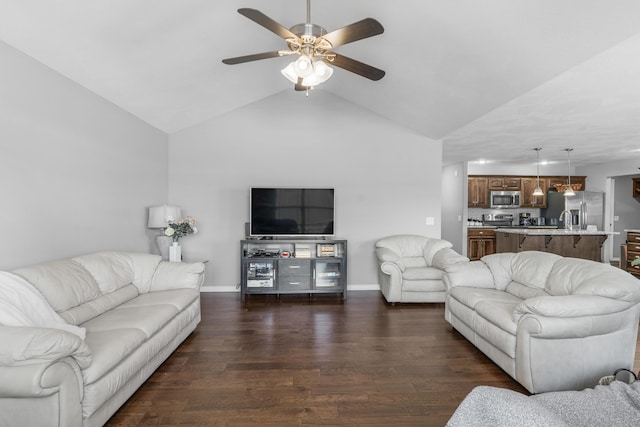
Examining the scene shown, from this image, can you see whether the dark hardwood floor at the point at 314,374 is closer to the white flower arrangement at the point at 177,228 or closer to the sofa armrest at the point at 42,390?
the sofa armrest at the point at 42,390

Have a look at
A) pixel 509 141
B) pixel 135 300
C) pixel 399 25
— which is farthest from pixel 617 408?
pixel 509 141

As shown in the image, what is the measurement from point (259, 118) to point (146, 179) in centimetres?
200

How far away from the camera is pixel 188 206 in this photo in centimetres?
537

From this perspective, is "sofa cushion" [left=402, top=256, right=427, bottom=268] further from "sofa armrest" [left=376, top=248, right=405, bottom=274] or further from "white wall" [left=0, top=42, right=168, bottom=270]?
"white wall" [left=0, top=42, right=168, bottom=270]

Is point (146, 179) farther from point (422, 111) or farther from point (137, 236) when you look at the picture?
point (422, 111)

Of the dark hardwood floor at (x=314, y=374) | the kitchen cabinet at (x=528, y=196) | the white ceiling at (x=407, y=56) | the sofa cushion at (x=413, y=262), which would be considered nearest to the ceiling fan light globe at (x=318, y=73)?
the white ceiling at (x=407, y=56)

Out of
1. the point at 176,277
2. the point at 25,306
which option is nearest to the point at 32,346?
the point at 25,306

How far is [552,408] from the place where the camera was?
1.35 m

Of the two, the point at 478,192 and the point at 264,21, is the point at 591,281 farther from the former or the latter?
the point at 478,192

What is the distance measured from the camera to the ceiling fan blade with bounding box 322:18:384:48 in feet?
7.02

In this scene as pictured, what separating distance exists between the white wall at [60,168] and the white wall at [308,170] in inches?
42.1

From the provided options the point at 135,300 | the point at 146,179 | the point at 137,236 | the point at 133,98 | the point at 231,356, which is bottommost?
the point at 231,356

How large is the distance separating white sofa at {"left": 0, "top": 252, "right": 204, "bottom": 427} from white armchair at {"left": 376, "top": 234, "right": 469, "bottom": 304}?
2.55 metres

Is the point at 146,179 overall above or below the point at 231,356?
above
